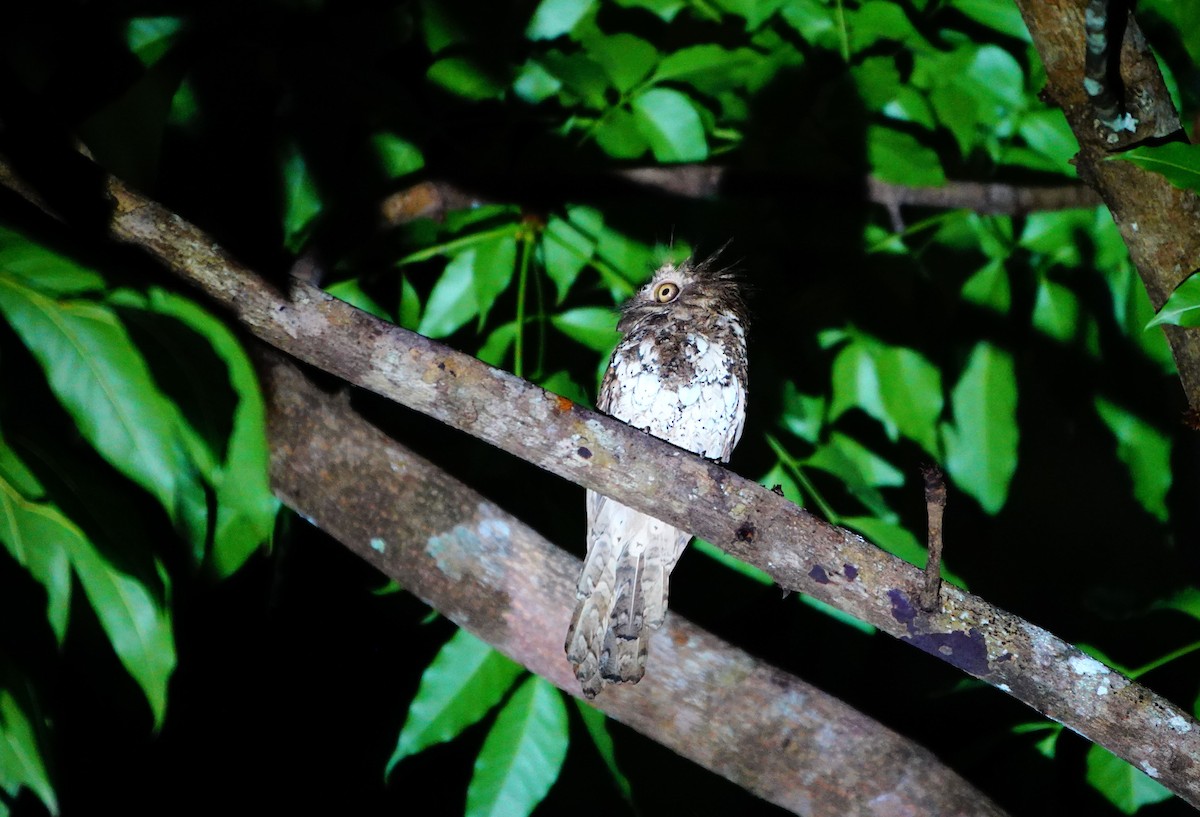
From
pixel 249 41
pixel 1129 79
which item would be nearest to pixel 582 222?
pixel 249 41

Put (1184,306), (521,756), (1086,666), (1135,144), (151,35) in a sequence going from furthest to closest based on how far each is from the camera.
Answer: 1. (521,756)
2. (151,35)
3. (1135,144)
4. (1086,666)
5. (1184,306)

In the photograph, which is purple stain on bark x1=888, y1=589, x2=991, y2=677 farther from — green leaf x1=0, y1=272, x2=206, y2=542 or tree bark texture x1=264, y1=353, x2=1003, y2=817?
green leaf x1=0, y1=272, x2=206, y2=542

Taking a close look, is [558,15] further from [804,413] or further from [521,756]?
[521,756]

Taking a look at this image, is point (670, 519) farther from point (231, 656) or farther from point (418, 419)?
point (231, 656)

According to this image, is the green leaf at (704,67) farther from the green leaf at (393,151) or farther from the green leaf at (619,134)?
the green leaf at (393,151)

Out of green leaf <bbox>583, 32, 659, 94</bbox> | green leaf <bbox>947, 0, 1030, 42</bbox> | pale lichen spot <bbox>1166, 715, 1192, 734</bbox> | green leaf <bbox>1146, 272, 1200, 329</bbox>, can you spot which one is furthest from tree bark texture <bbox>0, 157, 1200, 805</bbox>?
green leaf <bbox>947, 0, 1030, 42</bbox>

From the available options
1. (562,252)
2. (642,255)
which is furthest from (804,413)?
(562,252)
